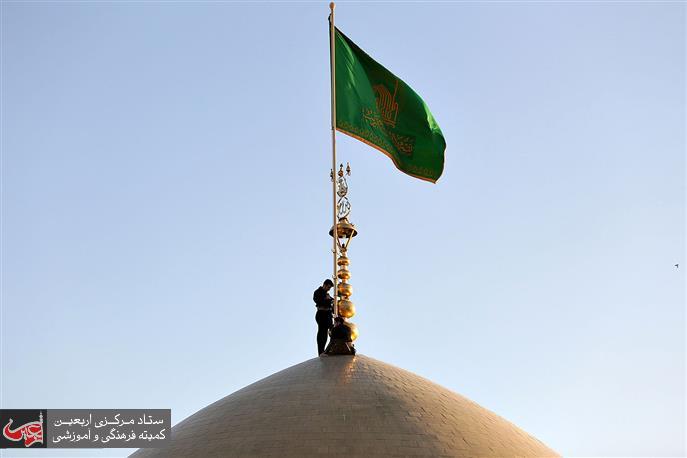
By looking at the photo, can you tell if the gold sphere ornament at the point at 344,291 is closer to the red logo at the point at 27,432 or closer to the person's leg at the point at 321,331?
the person's leg at the point at 321,331

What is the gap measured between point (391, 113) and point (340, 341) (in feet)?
12.0

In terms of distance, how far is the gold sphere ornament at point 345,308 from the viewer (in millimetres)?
11430

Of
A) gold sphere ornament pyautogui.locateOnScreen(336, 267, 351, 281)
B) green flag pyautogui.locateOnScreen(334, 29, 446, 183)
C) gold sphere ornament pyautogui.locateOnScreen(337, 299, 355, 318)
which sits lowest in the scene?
gold sphere ornament pyautogui.locateOnScreen(337, 299, 355, 318)

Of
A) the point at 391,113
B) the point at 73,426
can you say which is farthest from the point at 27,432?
the point at 391,113

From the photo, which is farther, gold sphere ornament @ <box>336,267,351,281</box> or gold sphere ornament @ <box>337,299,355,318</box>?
gold sphere ornament @ <box>336,267,351,281</box>

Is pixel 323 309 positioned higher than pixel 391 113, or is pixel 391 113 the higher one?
pixel 391 113

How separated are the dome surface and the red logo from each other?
6.59ft

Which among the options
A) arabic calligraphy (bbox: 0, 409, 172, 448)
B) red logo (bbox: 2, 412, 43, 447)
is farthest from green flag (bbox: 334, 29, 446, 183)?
red logo (bbox: 2, 412, 43, 447)

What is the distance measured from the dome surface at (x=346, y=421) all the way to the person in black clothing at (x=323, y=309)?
86cm

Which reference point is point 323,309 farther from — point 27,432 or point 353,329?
point 27,432

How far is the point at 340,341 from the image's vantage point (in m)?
11.1

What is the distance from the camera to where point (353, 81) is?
40.4 ft

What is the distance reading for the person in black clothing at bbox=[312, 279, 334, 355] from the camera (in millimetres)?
11539

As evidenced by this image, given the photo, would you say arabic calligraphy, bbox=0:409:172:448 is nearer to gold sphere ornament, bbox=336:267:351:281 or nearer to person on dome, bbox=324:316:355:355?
person on dome, bbox=324:316:355:355
